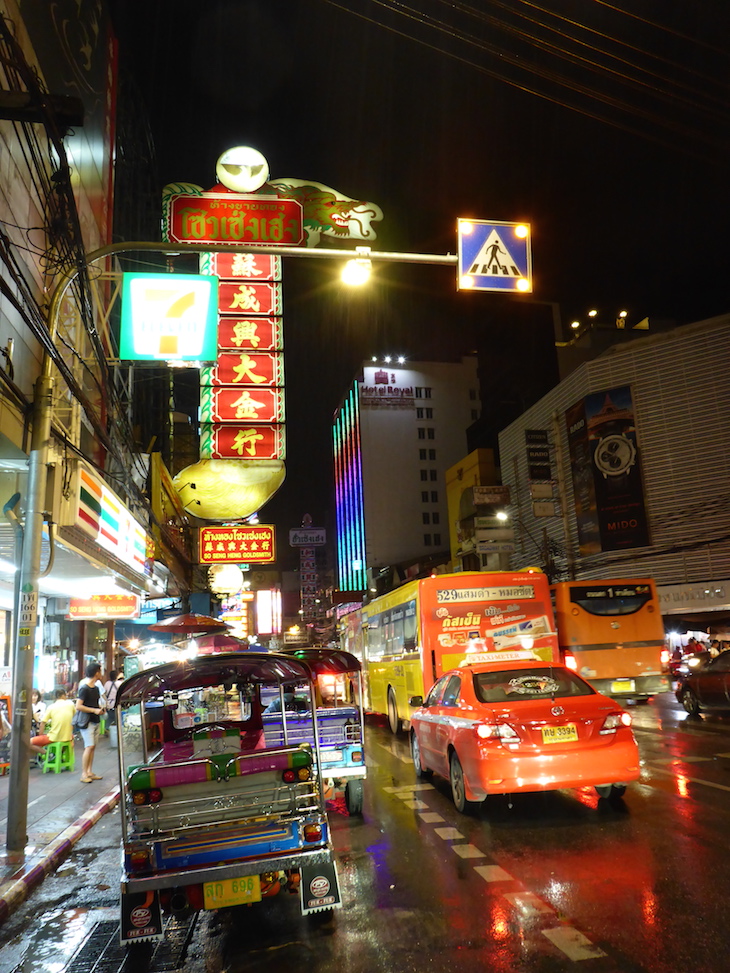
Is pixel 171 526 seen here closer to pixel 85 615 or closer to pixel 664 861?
pixel 85 615

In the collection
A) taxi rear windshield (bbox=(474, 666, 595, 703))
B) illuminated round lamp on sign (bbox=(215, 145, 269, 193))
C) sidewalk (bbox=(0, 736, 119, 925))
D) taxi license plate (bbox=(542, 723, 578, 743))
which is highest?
illuminated round lamp on sign (bbox=(215, 145, 269, 193))

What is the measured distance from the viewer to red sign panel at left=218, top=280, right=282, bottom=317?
15.6 meters

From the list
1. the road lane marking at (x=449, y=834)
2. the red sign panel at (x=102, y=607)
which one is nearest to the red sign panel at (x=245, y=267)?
the red sign panel at (x=102, y=607)

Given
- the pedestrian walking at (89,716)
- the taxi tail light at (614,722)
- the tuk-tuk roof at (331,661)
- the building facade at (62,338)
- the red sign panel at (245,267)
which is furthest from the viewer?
the red sign panel at (245,267)

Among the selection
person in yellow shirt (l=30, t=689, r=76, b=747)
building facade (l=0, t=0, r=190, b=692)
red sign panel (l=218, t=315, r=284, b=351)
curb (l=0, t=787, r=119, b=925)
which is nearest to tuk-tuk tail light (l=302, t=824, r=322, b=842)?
curb (l=0, t=787, r=119, b=925)

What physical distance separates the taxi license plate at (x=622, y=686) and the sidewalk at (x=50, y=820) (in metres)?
11.9

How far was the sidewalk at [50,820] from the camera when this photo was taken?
6770 millimetres

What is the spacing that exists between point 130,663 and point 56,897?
1345 cm

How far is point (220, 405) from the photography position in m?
15.6

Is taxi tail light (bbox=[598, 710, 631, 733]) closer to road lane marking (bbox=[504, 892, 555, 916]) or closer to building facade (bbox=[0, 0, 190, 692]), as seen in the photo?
road lane marking (bbox=[504, 892, 555, 916])

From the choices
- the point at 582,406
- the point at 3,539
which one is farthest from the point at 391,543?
the point at 3,539

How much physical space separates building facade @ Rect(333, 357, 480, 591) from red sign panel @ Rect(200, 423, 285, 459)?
239 ft

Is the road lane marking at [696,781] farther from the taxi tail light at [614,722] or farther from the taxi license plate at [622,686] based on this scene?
the taxi license plate at [622,686]

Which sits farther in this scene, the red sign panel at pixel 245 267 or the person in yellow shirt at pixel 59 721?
the red sign panel at pixel 245 267
